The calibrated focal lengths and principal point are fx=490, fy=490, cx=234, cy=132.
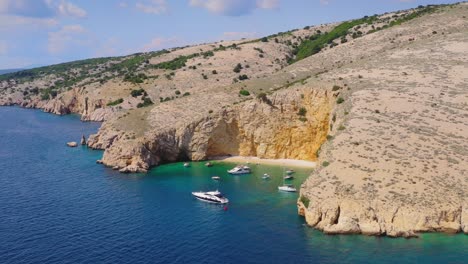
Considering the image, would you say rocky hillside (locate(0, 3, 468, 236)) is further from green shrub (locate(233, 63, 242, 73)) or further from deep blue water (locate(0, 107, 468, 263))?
deep blue water (locate(0, 107, 468, 263))

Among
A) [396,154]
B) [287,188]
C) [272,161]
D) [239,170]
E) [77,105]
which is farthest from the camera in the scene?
[77,105]

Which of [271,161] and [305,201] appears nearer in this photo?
[305,201]

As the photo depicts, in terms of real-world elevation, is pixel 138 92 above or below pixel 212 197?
above

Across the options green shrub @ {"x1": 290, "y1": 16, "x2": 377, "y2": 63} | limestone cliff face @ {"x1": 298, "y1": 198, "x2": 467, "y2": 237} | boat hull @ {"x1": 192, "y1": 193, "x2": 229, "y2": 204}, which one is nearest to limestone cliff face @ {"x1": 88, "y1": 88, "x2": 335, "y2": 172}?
boat hull @ {"x1": 192, "y1": 193, "x2": 229, "y2": 204}

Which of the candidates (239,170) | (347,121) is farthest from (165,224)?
(347,121)

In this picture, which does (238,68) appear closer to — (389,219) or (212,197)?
(212,197)

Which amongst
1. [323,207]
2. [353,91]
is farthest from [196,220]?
[353,91]

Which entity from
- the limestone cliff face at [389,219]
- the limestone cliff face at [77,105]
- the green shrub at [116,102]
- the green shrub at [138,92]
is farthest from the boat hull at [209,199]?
the green shrub at [116,102]
